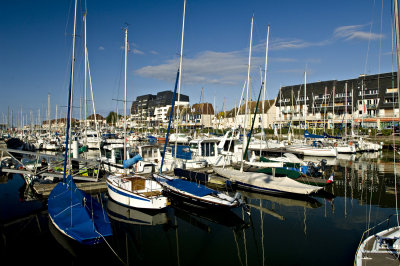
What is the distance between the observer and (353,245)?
12.2 m

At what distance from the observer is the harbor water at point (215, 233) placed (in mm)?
11352

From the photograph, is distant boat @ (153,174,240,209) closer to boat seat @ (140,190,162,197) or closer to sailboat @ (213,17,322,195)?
boat seat @ (140,190,162,197)

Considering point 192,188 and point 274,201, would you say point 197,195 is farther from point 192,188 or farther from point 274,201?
point 274,201

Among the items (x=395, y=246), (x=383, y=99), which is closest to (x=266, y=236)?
(x=395, y=246)

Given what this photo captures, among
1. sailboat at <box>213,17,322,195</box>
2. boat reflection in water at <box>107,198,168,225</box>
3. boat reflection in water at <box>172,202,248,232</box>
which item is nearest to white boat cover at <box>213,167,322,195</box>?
sailboat at <box>213,17,322,195</box>

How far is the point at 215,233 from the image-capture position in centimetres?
1384

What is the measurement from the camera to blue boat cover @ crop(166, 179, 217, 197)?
16.1m

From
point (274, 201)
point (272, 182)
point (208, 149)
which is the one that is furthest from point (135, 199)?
point (208, 149)

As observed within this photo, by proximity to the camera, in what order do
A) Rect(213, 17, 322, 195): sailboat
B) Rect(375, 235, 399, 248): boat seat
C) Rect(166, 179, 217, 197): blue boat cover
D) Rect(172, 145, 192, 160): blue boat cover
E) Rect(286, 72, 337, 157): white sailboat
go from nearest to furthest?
Rect(375, 235, 399, 248): boat seat < Rect(166, 179, 217, 197): blue boat cover < Rect(213, 17, 322, 195): sailboat < Rect(172, 145, 192, 160): blue boat cover < Rect(286, 72, 337, 157): white sailboat

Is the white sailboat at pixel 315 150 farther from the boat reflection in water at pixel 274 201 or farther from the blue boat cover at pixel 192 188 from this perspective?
the blue boat cover at pixel 192 188

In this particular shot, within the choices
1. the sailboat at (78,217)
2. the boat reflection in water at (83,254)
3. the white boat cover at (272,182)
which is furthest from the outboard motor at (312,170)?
the boat reflection in water at (83,254)

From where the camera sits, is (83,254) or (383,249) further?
(83,254)

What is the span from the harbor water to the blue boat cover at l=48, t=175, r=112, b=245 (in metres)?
0.98

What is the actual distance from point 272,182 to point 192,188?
650 cm
